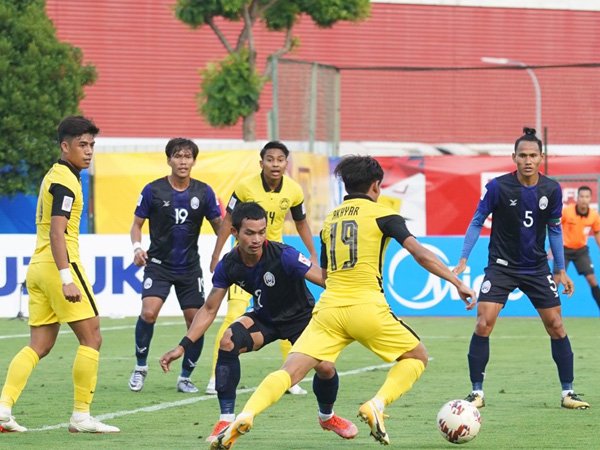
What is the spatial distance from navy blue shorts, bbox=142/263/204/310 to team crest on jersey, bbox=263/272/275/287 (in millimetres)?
3369

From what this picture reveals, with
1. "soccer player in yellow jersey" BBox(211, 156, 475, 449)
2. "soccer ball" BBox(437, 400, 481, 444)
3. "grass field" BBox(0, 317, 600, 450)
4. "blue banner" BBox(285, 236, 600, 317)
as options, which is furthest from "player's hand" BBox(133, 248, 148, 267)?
"blue banner" BBox(285, 236, 600, 317)

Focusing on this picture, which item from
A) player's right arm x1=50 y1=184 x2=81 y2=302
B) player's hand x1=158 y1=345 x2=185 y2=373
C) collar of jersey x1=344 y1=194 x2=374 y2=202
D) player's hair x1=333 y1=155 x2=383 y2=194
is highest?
player's hair x1=333 y1=155 x2=383 y2=194

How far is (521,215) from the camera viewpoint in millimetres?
11242

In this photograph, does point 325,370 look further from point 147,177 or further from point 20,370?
point 147,177

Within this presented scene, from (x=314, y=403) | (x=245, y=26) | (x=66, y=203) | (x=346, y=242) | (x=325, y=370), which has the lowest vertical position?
(x=314, y=403)

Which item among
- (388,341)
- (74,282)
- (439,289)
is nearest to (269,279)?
(388,341)

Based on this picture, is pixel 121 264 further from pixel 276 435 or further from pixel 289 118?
pixel 276 435

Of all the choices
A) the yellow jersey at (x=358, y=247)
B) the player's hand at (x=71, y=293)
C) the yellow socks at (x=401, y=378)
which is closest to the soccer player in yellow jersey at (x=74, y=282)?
the player's hand at (x=71, y=293)

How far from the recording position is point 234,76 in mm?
31703

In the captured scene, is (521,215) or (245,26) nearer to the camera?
(521,215)

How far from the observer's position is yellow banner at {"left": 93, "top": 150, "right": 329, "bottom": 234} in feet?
88.4

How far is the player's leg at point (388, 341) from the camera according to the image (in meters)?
8.66

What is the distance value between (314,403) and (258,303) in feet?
7.04

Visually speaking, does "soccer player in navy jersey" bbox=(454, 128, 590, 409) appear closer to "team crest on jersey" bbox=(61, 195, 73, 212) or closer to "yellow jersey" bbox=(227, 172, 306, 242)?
"yellow jersey" bbox=(227, 172, 306, 242)
